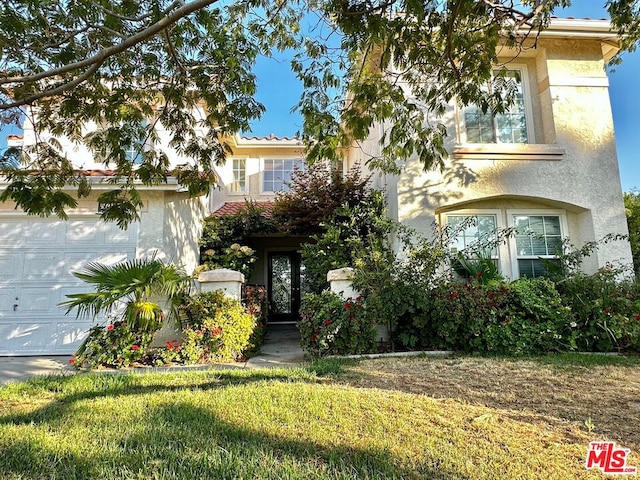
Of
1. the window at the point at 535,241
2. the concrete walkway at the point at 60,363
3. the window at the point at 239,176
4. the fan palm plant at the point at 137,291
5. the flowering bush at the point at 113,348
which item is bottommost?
the concrete walkway at the point at 60,363

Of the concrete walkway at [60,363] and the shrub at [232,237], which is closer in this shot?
the concrete walkway at [60,363]

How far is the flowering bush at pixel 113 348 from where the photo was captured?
6578mm

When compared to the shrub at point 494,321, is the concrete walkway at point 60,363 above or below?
below

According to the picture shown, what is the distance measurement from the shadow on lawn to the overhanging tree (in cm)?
267

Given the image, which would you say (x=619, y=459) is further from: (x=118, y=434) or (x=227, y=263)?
(x=227, y=263)

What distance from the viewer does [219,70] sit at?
18.5 feet

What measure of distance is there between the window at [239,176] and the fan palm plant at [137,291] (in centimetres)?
804

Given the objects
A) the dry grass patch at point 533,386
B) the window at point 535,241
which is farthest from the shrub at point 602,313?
the window at point 535,241

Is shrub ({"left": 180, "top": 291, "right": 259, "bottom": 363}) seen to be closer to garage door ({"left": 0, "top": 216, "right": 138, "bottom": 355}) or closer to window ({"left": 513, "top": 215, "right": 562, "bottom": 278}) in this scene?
garage door ({"left": 0, "top": 216, "right": 138, "bottom": 355})

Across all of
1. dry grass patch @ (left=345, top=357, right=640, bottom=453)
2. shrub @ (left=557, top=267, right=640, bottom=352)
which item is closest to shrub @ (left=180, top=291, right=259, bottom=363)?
dry grass patch @ (left=345, top=357, right=640, bottom=453)

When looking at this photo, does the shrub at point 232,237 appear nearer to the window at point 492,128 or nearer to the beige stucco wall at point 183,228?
the beige stucco wall at point 183,228

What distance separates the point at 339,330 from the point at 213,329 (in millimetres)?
2342

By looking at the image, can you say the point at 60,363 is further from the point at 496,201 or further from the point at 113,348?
the point at 496,201

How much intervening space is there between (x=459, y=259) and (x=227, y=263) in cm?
630
